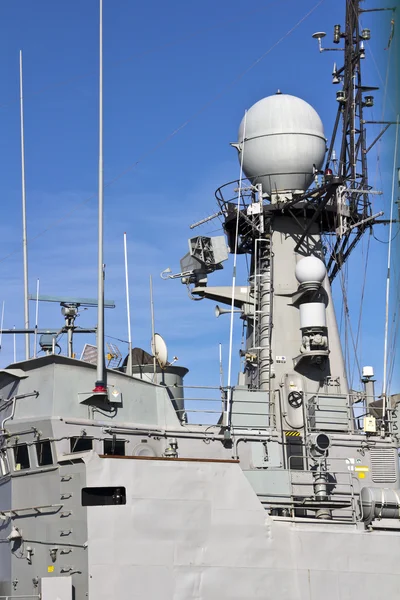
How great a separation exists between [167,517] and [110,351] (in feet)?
21.6

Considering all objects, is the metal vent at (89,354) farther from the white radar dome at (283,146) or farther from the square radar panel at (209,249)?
the white radar dome at (283,146)

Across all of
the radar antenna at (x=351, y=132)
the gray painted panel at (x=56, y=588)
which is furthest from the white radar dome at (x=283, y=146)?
the gray painted panel at (x=56, y=588)

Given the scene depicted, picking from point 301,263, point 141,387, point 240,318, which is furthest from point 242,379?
point 141,387

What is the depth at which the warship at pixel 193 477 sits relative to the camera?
759 inches

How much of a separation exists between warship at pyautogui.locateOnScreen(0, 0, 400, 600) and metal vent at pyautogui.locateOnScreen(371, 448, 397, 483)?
0.11ft

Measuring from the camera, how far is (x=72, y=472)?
19.6 m

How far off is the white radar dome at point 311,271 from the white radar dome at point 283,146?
3284 mm

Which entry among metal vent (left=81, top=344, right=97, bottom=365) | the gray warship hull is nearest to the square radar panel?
metal vent (left=81, top=344, right=97, bottom=365)

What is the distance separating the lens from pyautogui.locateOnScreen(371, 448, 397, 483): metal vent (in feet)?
78.0

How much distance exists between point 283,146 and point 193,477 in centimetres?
1237

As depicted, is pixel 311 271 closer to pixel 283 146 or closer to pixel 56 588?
pixel 283 146

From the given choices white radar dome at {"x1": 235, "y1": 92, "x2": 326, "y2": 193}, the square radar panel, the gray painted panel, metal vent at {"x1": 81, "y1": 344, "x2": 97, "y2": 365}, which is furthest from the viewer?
white radar dome at {"x1": 235, "y1": 92, "x2": 326, "y2": 193}

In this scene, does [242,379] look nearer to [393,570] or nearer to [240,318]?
[240,318]

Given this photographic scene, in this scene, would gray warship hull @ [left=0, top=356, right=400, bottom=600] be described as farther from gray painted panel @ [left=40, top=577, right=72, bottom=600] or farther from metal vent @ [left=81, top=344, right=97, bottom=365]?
metal vent @ [left=81, top=344, right=97, bottom=365]
